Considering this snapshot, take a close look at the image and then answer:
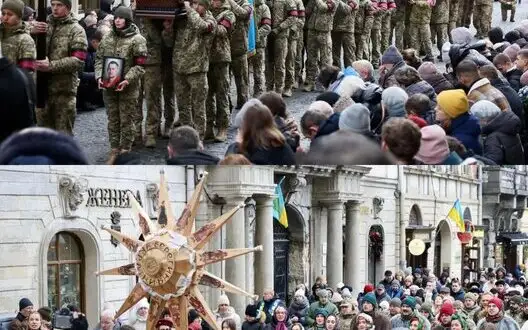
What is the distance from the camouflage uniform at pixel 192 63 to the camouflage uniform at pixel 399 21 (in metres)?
7.59

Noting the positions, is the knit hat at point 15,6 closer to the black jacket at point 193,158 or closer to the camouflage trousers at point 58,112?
the camouflage trousers at point 58,112

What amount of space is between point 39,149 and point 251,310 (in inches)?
161

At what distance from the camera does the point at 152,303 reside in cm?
1150

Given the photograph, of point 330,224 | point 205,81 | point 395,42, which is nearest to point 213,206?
point 205,81

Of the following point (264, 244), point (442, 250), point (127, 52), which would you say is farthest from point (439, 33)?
point (127, 52)

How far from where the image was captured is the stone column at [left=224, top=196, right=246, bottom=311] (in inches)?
531

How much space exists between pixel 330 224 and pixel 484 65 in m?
2.20

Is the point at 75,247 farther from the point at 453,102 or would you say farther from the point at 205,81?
the point at 453,102

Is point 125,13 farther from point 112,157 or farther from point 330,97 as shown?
point 330,97

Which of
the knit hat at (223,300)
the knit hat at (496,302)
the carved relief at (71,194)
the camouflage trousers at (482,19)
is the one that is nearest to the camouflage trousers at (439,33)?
the camouflage trousers at (482,19)

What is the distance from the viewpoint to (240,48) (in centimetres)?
1543

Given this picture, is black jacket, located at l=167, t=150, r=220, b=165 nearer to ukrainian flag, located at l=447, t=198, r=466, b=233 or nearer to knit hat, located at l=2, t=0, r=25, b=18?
knit hat, located at l=2, t=0, r=25, b=18

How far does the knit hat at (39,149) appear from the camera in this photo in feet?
31.9

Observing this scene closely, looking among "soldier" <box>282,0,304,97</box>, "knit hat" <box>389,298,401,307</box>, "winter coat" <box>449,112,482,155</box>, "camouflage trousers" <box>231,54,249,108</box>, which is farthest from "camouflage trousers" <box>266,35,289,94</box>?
"winter coat" <box>449,112,482,155</box>
